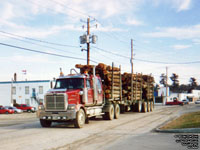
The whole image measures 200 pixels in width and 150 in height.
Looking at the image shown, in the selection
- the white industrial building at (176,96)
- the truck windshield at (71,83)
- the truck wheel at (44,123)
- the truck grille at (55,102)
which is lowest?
the white industrial building at (176,96)

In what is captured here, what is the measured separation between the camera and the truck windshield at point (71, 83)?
15633 mm

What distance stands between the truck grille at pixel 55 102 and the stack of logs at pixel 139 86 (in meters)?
9.92

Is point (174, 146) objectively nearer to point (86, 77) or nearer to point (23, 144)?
point (23, 144)

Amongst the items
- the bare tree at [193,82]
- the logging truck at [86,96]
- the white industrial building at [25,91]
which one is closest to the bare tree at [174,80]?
the bare tree at [193,82]

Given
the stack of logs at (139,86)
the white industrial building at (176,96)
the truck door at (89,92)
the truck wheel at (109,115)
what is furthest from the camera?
the white industrial building at (176,96)

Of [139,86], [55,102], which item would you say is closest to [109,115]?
[55,102]

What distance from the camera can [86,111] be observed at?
15195mm

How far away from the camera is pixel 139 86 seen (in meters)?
27.5

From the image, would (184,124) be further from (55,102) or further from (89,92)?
(55,102)

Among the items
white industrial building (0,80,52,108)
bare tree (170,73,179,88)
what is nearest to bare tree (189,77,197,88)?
bare tree (170,73,179,88)

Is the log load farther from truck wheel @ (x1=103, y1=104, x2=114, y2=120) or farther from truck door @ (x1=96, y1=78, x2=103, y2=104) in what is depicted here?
truck door @ (x1=96, y1=78, x2=103, y2=104)

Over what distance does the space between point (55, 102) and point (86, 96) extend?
2025 mm

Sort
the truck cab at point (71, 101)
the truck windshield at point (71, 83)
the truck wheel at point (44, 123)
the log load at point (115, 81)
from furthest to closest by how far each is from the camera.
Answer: the log load at point (115, 81) → the truck windshield at point (71, 83) → the truck wheel at point (44, 123) → the truck cab at point (71, 101)

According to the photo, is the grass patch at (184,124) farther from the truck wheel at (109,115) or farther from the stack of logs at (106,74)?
the stack of logs at (106,74)
